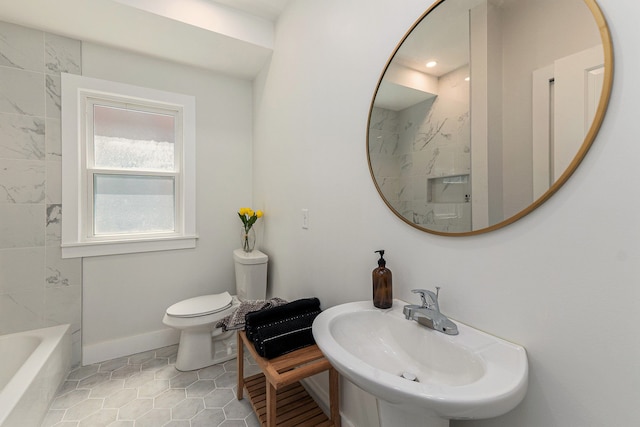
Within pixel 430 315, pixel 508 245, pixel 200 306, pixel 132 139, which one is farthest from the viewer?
pixel 132 139

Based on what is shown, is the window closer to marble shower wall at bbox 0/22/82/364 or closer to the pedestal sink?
marble shower wall at bbox 0/22/82/364

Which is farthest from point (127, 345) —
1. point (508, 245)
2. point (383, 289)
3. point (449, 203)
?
point (508, 245)

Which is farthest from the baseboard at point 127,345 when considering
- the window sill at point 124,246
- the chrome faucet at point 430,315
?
the chrome faucet at point 430,315

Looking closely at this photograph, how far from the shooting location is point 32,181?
1.89 metres

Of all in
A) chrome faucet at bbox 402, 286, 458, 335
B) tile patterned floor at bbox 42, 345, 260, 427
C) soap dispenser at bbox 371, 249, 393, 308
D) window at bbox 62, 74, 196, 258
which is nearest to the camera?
chrome faucet at bbox 402, 286, 458, 335

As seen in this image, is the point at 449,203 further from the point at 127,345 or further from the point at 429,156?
the point at 127,345

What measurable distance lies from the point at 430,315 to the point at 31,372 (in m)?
1.98

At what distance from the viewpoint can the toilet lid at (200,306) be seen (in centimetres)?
191

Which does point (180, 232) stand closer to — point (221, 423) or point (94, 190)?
point (94, 190)

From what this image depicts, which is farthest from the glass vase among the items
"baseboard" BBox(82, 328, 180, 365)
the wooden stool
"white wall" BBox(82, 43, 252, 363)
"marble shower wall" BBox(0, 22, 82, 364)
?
"marble shower wall" BBox(0, 22, 82, 364)

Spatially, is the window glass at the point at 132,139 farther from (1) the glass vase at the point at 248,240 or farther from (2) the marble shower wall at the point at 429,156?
(2) the marble shower wall at the point at 429,156

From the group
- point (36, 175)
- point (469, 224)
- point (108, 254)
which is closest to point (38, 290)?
point (108, 254)

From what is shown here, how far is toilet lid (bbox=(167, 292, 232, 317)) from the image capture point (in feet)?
6.26

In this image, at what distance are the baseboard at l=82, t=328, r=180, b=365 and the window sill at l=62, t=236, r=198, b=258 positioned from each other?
0.68 meters
